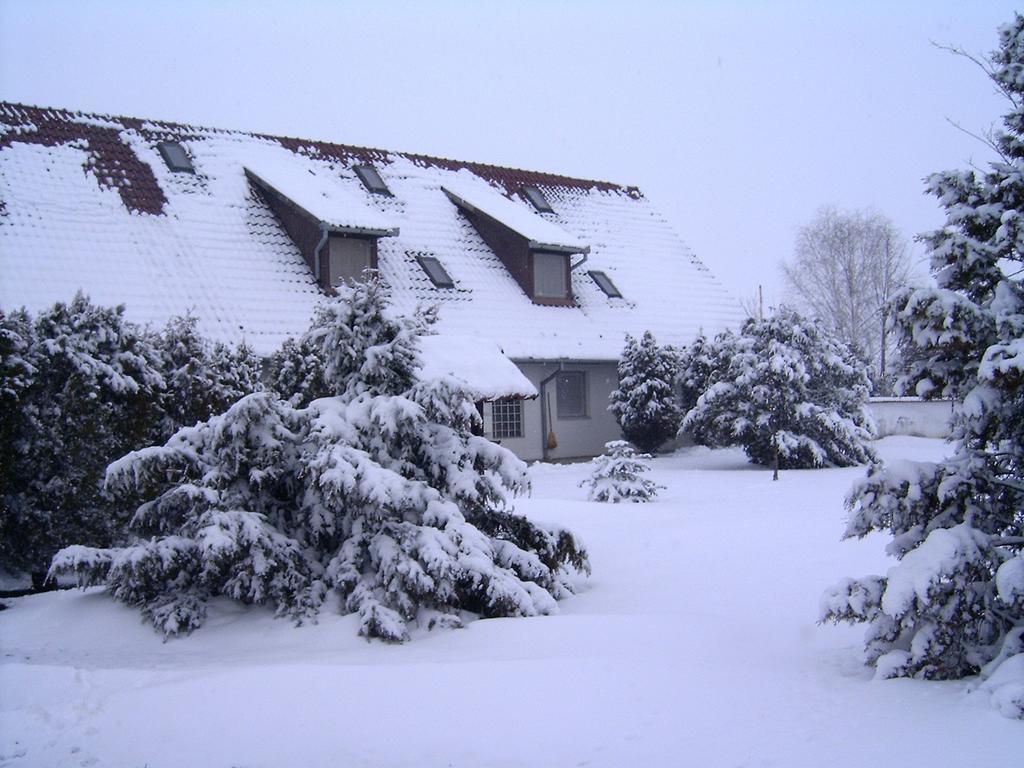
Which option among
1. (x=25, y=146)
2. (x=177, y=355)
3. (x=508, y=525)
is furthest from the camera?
(x=25, y=146)

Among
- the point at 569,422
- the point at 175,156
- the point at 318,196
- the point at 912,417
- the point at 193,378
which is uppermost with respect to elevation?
the point at 175,156

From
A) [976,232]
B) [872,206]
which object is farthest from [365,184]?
[872,206]

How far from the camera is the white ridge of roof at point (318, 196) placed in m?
19.0

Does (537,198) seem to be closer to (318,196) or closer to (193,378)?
(318,196)

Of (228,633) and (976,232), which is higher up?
(976,232)

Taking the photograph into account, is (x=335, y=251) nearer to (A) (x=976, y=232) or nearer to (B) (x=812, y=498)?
(B) (x=812, y=498)

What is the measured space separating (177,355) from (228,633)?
387 cm

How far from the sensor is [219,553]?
670 centimetres

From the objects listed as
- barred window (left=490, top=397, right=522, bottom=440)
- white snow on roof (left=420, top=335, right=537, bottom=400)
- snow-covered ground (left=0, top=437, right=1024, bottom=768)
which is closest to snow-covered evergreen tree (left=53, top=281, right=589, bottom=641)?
snow-covered ground (left=0, top=437, right=1024, bottom=768)

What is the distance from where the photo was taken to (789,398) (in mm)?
19375

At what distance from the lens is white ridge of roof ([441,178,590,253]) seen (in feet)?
72.6

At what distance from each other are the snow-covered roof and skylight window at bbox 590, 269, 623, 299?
0.22 metres

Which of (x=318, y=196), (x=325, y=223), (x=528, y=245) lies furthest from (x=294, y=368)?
(x=528, y=245)

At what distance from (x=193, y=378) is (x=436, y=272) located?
12.3m
